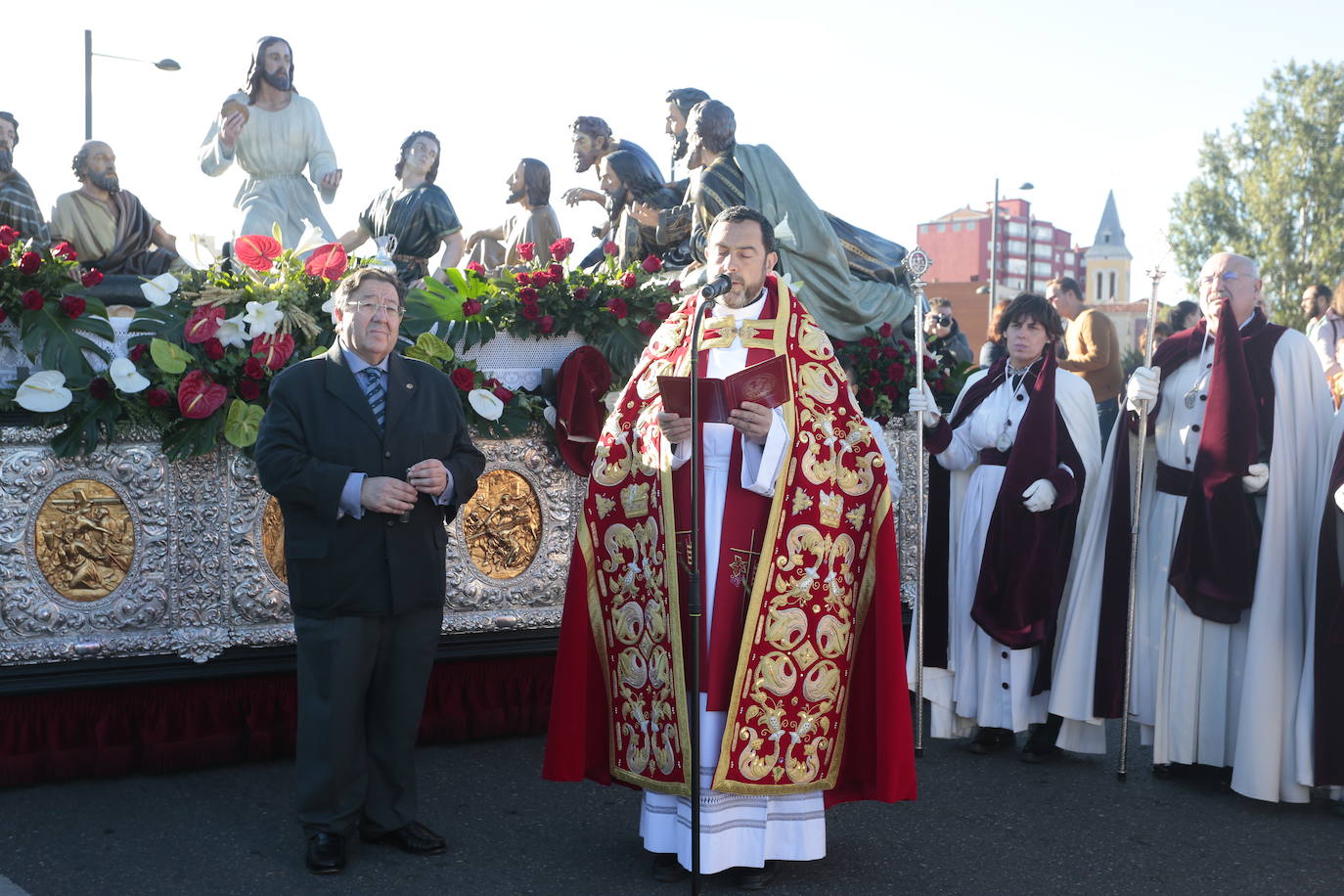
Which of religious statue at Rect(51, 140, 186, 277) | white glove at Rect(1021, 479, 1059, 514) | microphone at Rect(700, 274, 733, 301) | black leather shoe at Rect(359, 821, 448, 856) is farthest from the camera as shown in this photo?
religious statue at Rect(51, 140, 186, 277)

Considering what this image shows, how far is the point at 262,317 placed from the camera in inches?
230

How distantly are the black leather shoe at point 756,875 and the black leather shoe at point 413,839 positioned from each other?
1029mm

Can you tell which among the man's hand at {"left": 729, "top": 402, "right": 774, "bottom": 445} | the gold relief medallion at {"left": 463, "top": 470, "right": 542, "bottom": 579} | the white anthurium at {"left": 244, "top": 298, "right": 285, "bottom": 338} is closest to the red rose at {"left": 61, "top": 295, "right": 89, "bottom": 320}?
the white anthurium at {"left": 244, "top": 298, "right": 285, "bottom": 338}

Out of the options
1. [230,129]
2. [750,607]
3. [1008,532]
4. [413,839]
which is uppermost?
[230,129]

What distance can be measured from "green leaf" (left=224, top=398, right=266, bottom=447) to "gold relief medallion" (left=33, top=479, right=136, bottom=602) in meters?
0.52

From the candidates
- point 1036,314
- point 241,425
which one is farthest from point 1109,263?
point 241,425

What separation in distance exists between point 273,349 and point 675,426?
223cm

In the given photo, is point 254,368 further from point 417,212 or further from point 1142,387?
point 1142,387

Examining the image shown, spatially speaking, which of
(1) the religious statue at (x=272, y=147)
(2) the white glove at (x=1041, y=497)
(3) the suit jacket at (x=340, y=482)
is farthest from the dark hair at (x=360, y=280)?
(1) the religious statue at (x=272, y=147)

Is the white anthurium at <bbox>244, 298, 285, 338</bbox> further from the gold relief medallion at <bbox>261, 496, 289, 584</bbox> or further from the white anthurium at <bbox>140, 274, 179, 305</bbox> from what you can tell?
the gold relief medallion at <bbox>261, 496, 289, 584</bbox>

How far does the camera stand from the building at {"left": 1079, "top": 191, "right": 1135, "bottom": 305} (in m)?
93.4

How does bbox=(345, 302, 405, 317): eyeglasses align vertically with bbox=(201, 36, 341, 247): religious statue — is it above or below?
below

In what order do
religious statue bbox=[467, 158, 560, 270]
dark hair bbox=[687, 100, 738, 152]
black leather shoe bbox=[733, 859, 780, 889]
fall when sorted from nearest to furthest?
black leather shoe bbox=[733, 859, 780, 889] < dark hair bbox=[687, 100, 738, 152] < religious statue bbox=[467, 158, 560, 270]

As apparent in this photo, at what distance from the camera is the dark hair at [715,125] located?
7.97m
